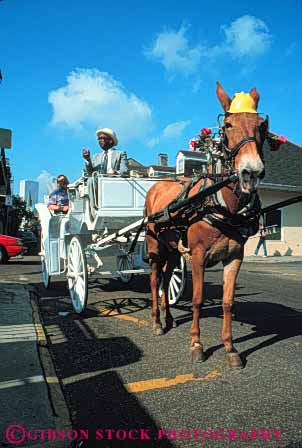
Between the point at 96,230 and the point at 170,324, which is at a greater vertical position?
the point at 96,230

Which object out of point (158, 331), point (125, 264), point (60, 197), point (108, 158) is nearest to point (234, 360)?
point (158, 331)

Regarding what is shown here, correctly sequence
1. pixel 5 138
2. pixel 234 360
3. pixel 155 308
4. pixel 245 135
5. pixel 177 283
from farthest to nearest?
pixel 177 283 < pixel 5 138 < pixel 155 308 < pixel 234 360 < pixel 245 135

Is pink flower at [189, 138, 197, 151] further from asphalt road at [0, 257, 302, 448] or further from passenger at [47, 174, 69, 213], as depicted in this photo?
passenger at [47, 174, 69, 213]

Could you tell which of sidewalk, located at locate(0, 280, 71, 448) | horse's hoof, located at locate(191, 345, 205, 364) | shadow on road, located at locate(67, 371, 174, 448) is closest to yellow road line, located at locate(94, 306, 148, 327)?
sidewalk, located at locate(0, 280, 71, 448)

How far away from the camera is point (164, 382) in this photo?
380 centimetres

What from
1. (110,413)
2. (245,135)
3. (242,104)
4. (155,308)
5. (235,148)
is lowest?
(110,413)

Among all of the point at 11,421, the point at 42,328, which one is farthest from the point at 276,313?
the point at 11,421

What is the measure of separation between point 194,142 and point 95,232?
305 cm

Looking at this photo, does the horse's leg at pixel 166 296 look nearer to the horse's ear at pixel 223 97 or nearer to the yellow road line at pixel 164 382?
the yellow road line at pixel 164 382

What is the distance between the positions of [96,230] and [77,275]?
34.6 inches

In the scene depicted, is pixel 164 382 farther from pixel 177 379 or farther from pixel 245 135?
pixel 245 135

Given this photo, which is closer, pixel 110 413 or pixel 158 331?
pixel 110 413

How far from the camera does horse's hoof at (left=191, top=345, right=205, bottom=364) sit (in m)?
4.31

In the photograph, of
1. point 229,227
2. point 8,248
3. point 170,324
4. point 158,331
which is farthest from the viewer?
point 8,248
